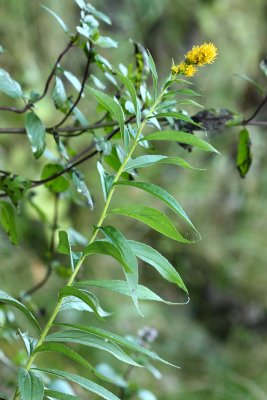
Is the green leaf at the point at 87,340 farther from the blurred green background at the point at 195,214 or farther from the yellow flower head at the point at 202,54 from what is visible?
the blurred green background at the point at 195,214

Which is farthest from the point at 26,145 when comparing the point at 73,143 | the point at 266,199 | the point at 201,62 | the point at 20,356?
the point at 201,62

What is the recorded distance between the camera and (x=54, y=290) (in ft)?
6.58

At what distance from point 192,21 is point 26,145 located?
3.39 feet

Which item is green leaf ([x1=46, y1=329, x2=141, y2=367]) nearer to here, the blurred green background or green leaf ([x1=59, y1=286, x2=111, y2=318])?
green leaf ([x1=59, y1=286, x2=111, y2=318])

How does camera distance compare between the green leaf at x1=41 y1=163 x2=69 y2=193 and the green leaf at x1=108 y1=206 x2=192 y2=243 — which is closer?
the green leaf at x1=108 y1=206 x2=192 y2=243

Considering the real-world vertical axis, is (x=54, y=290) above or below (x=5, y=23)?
below

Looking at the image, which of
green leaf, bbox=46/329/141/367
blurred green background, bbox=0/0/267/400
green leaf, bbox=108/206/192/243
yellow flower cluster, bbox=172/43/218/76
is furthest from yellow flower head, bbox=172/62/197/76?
blurred green background, bbox=0/0/267/400

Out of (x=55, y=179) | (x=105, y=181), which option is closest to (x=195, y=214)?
(x=55, y=179)

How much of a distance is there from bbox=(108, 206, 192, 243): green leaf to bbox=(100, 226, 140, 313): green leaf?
2cm

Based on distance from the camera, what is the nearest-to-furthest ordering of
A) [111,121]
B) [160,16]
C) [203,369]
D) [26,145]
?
[111,121] < [26,145] < [203,369] < [160,16]

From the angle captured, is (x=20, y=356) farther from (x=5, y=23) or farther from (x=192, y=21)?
(x=192, y=21)

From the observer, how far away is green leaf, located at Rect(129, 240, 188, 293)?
1.58ft

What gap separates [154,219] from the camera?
19.6 inches

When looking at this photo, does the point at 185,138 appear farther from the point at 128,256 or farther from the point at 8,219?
the point at 8,219
